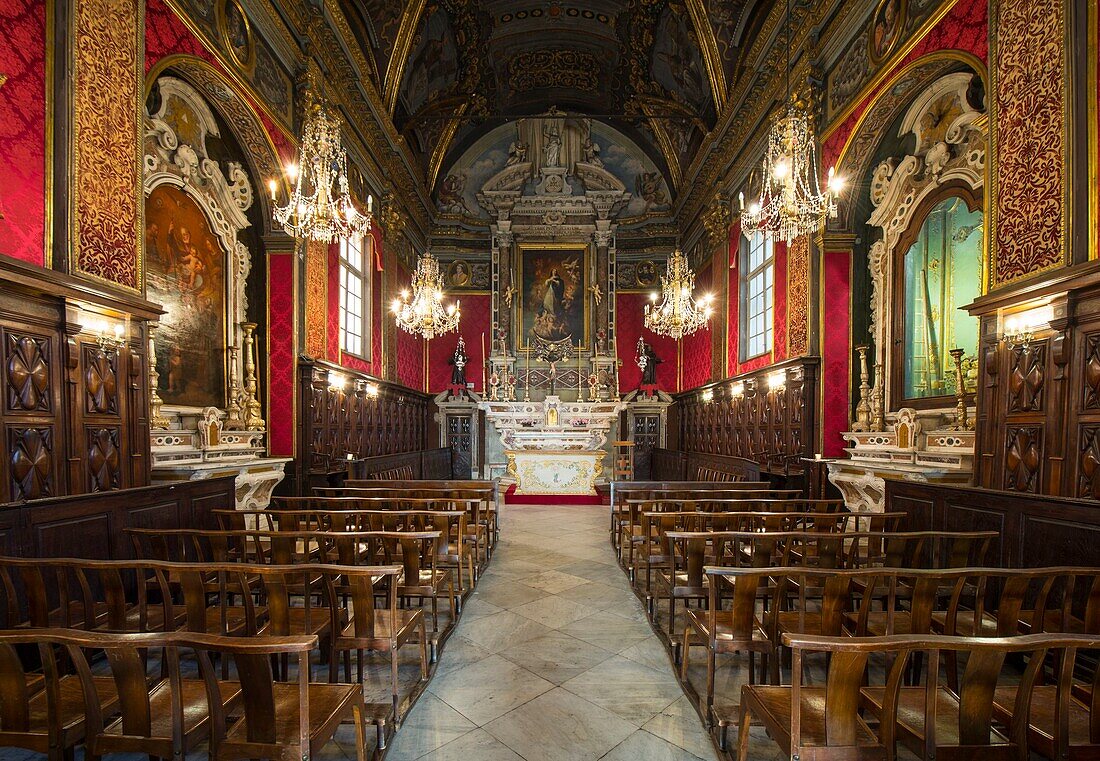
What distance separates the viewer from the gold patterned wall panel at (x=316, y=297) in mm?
9352

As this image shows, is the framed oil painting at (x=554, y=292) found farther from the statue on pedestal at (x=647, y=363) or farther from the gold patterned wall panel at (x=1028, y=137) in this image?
the gold patterned wall panel at (x=1028, y=137)

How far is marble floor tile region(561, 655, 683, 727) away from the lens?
10.7 ft

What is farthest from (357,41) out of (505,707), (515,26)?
(505,707)

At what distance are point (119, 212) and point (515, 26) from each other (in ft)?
40.1

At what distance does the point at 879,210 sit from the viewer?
8195mm

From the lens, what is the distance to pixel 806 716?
7.58 ft

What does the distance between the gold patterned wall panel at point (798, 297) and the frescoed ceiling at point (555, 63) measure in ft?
15.0

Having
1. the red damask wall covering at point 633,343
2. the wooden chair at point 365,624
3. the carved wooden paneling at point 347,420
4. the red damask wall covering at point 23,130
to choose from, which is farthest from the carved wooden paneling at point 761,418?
the red damask wall covering at point 23,130

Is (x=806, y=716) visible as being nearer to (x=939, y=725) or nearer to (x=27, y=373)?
(x=939, y=725)

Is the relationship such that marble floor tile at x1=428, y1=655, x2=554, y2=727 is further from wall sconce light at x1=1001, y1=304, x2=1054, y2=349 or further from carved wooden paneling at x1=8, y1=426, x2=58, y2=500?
wall sconce light at x1=1001, y1=304, x2=1054, y2=349

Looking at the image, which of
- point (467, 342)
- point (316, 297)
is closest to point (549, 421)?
point (467, 342)

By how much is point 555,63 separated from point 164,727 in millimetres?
17354

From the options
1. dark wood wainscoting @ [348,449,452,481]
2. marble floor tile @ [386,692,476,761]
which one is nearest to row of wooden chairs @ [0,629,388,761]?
marble floor tile @ [386,692,476,761]

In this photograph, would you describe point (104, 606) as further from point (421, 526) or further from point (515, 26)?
point (515, 26)
